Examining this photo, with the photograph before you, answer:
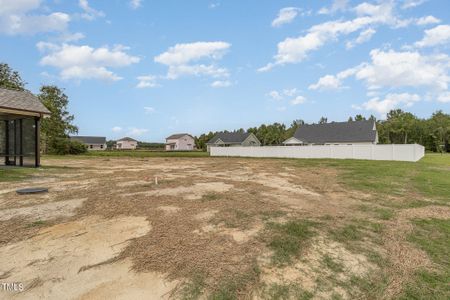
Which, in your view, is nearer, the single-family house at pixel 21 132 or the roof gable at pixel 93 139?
the single-family house at pixel 21 132

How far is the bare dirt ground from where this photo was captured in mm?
2674

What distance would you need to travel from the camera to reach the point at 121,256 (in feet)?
10.7

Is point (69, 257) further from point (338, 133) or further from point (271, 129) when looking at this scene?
point (271, 129)

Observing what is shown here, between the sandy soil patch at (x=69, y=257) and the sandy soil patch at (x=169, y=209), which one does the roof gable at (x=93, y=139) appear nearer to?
the sandy soil patch at (x=169, y=209)

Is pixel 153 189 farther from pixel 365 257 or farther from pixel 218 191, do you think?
pixel 365 257

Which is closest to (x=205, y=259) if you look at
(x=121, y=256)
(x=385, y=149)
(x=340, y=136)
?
(x=121, y=256)

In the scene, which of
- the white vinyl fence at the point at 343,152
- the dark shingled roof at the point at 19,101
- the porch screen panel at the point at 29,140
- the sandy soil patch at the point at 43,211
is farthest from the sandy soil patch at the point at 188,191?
the white vinyl fence at the point at 343,152

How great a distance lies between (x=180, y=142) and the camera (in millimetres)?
69562

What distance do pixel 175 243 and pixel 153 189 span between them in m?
4.18

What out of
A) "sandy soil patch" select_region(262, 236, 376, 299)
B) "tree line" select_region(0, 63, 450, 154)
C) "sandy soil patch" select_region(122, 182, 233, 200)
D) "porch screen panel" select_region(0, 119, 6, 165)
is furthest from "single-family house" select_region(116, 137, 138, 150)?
"sandy soil patch" select_region(262, 236, 376, 299)

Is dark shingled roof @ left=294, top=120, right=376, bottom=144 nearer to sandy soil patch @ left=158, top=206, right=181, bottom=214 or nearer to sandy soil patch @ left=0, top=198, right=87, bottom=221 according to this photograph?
sandy soil patch @ left=158, top=206, right=181, bottom=214

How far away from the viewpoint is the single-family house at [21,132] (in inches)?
502

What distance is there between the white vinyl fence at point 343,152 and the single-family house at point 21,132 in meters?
20.3

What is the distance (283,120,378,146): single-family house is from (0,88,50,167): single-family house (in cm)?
3030
